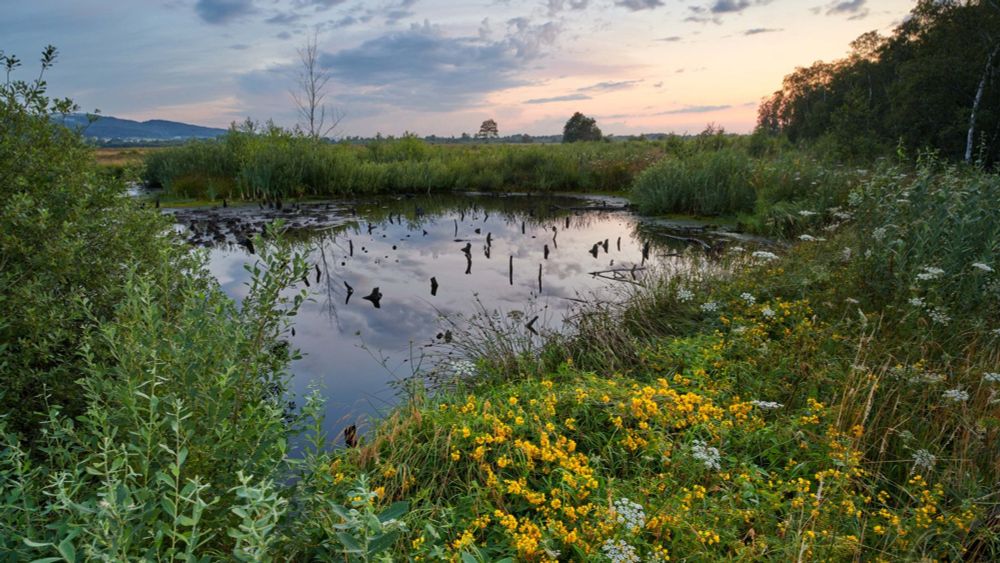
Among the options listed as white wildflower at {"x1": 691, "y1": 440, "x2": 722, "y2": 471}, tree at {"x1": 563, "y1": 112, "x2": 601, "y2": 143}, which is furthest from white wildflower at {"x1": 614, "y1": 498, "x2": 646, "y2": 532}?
tree at {"x1": 563, "y1": 112, "x2": 601, "y2": 143}

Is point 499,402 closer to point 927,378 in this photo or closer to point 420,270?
point 927,378

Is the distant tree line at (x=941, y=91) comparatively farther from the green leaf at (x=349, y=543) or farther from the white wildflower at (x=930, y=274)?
the green leaf at (x=349, y=543)

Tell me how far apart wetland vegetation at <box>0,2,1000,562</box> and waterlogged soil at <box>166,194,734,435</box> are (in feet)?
0.36

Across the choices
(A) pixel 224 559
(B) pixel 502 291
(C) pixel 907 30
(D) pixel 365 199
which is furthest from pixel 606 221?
(C) pixel 907 30

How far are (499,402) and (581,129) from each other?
71.0 m

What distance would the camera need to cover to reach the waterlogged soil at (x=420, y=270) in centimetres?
577

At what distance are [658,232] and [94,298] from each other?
458 inches

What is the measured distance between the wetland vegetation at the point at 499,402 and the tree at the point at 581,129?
6422cm

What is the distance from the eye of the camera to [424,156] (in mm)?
25781

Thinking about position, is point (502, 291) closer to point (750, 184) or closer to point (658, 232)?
point (658, 232)

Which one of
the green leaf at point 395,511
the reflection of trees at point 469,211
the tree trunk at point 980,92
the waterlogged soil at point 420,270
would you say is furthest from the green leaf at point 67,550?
the tree trunk at point 980,92

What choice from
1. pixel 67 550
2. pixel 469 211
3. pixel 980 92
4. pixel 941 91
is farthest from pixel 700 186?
pixel 941 91

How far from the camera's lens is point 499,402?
167 inches

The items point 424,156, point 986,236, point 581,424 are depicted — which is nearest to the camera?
point 581,424
